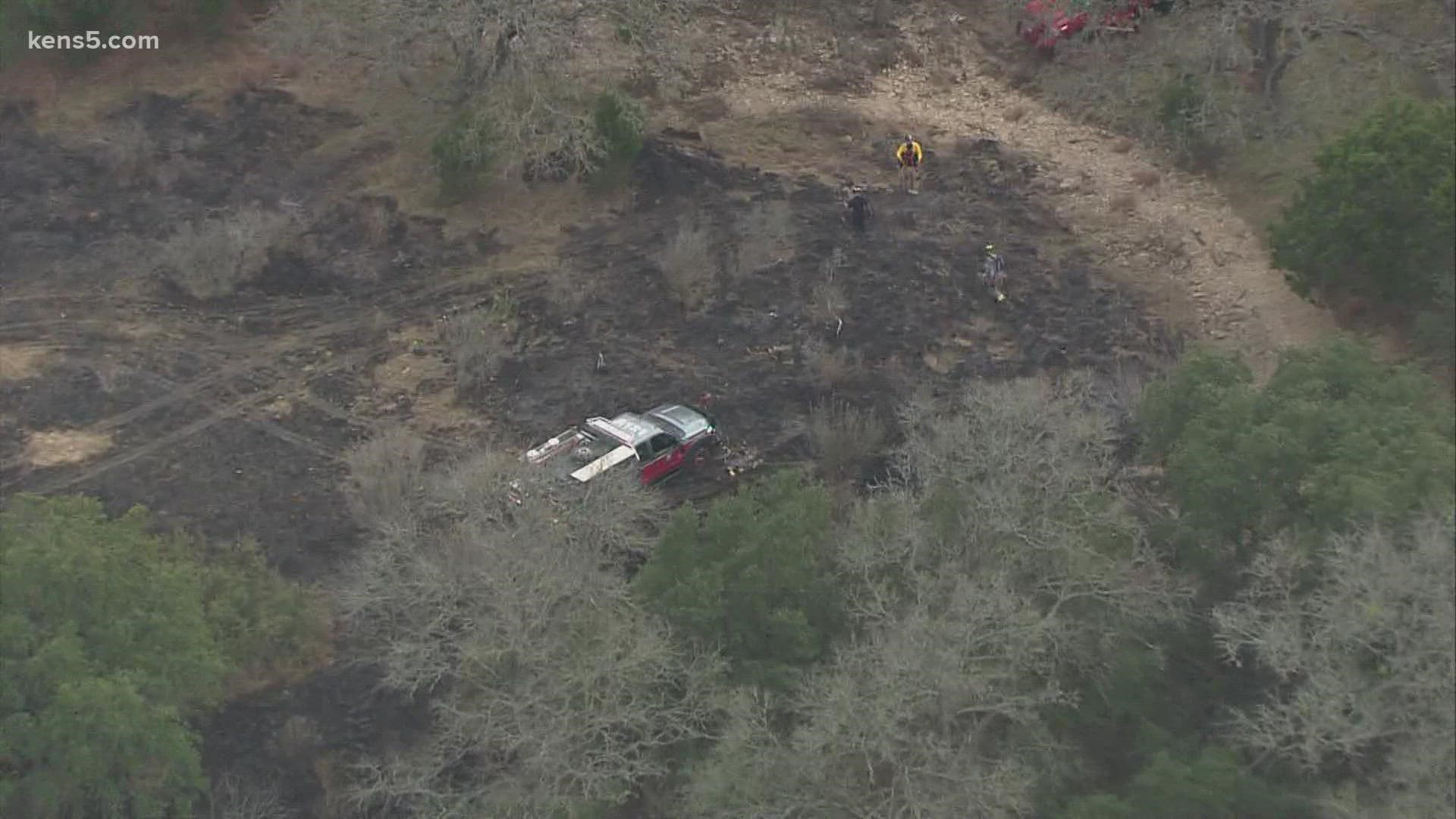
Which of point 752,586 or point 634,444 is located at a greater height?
point 752,586

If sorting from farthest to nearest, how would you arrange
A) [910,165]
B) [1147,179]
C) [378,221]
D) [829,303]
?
[378,221] < [910,165] < [1147,179] < [829,303]

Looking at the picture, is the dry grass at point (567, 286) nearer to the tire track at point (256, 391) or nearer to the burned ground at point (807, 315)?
the burned ground at point (807, 315)

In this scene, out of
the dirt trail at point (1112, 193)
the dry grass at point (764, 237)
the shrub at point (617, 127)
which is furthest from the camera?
the shrub at point (617, 127)

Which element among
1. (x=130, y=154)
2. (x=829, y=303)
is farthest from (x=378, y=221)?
(x=829, y=303)

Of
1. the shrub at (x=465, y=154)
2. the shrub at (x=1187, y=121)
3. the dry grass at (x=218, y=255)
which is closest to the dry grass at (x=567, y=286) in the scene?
the shrub at (x=465, y=154)

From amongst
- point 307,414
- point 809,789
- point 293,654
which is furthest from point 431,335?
point 809,789

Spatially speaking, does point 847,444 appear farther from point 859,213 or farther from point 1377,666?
point 1377,666
